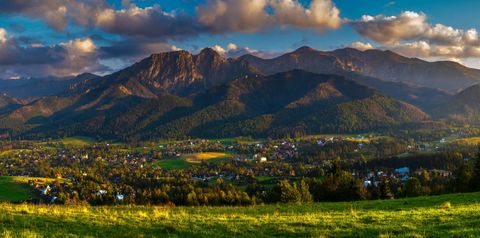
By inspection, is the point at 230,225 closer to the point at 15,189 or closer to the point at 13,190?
the point at 13,190

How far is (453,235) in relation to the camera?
731 inches

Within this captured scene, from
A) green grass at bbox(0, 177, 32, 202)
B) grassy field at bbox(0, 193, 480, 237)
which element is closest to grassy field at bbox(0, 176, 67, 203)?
green grass at bbox(0, 177, 32, 202)

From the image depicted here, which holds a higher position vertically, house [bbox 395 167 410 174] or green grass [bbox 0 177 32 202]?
house [bbox 395 167 410 174]

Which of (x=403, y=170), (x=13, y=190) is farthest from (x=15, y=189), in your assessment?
(x=403, y=170)

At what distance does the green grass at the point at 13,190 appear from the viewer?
152625 millimetres

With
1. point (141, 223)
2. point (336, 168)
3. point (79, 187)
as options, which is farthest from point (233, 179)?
point (141, 223)

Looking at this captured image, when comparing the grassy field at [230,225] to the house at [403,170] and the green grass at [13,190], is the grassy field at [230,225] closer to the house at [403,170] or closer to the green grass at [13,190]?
the green grass at [13,190]

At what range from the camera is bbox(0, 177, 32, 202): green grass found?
501ft

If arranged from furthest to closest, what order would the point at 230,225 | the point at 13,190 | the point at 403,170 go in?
the point at 403,170 < the point at 13,190 < the point at 230,225

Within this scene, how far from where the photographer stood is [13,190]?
168250mm

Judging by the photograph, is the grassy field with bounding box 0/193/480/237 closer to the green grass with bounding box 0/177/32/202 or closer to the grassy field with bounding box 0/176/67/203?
the grassy field with bounding box 0/176/67/203

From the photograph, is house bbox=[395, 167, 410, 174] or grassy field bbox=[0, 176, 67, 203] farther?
house bbox=[395, 167, 410, 174]

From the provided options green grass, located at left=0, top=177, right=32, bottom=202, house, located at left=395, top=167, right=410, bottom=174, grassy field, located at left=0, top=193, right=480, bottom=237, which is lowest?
green grass, located at left=0, top=177, right=32, bottom=202

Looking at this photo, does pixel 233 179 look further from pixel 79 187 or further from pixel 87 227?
pixel 87 227
